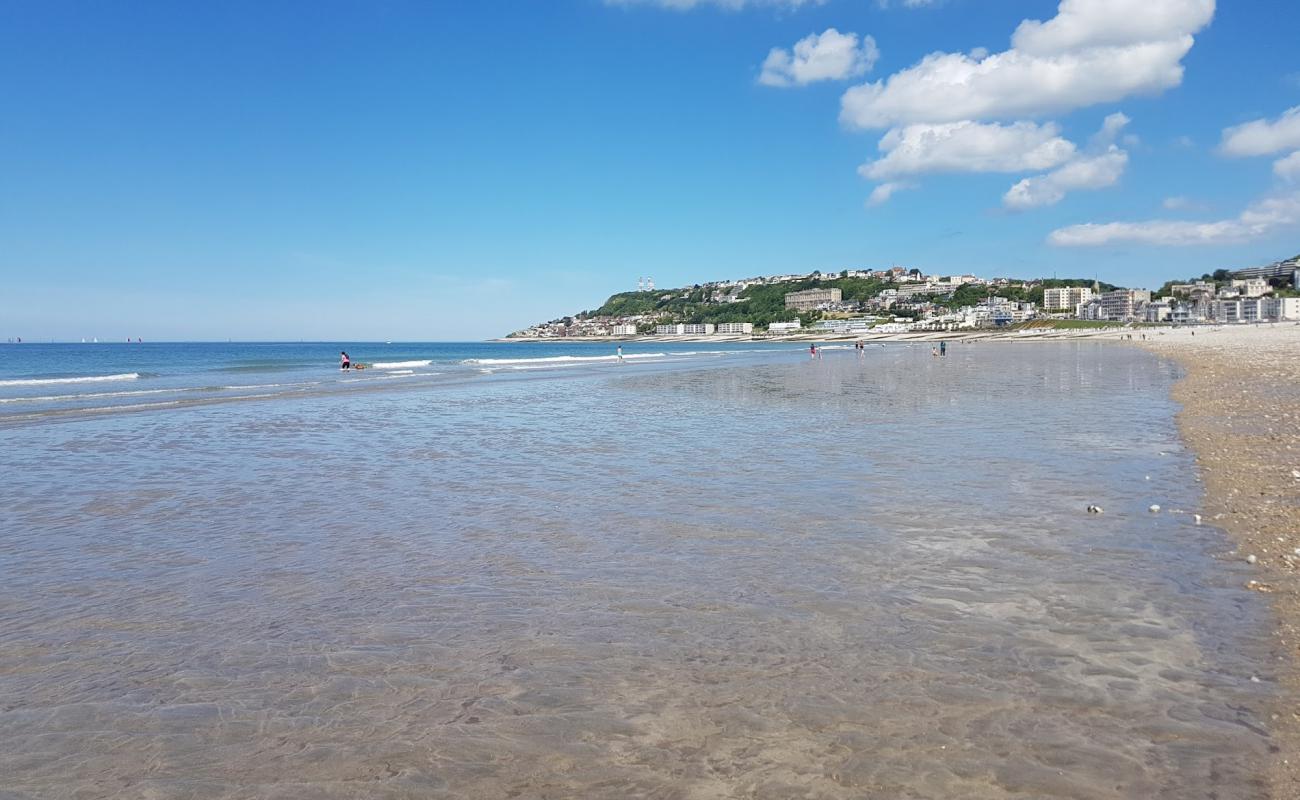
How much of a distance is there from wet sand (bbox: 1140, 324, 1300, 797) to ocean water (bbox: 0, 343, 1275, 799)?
167 millimetres

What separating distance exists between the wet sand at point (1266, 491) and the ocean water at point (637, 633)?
0.55 feet

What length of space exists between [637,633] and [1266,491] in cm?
872

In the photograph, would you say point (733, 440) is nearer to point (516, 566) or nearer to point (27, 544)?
point (516, 566)

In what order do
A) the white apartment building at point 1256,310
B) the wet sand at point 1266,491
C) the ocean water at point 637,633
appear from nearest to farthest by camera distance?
1. the ocean water at point 637,633
2. the wet sand at point 1266,491
3. the white apartment building at point 1256,310

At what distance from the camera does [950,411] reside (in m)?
20.7

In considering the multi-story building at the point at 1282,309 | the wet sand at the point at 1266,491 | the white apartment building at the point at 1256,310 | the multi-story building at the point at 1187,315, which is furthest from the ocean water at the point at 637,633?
the multi-story building at the point at 1187,315

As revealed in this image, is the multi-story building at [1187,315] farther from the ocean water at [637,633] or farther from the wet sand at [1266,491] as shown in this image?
the ocean water at [637,633]

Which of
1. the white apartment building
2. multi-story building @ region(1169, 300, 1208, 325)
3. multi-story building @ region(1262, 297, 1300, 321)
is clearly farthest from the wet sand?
multi-story building @ region(1169, 300, 1208, 325)

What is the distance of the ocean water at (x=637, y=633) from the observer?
4039mm

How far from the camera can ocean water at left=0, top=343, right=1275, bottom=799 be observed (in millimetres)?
4039

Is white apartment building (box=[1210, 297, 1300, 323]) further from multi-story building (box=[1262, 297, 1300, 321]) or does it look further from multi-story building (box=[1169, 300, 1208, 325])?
multi-story building (box=[1169, 300, 1208, 325])

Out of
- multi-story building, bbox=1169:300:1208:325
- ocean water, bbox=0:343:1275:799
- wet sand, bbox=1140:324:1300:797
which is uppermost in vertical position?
ocean water, bbox=0:343:1275:799

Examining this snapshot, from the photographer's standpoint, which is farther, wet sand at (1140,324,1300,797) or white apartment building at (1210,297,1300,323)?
white apartment building at (1210,297,1300,323)

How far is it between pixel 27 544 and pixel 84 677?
4805mm
